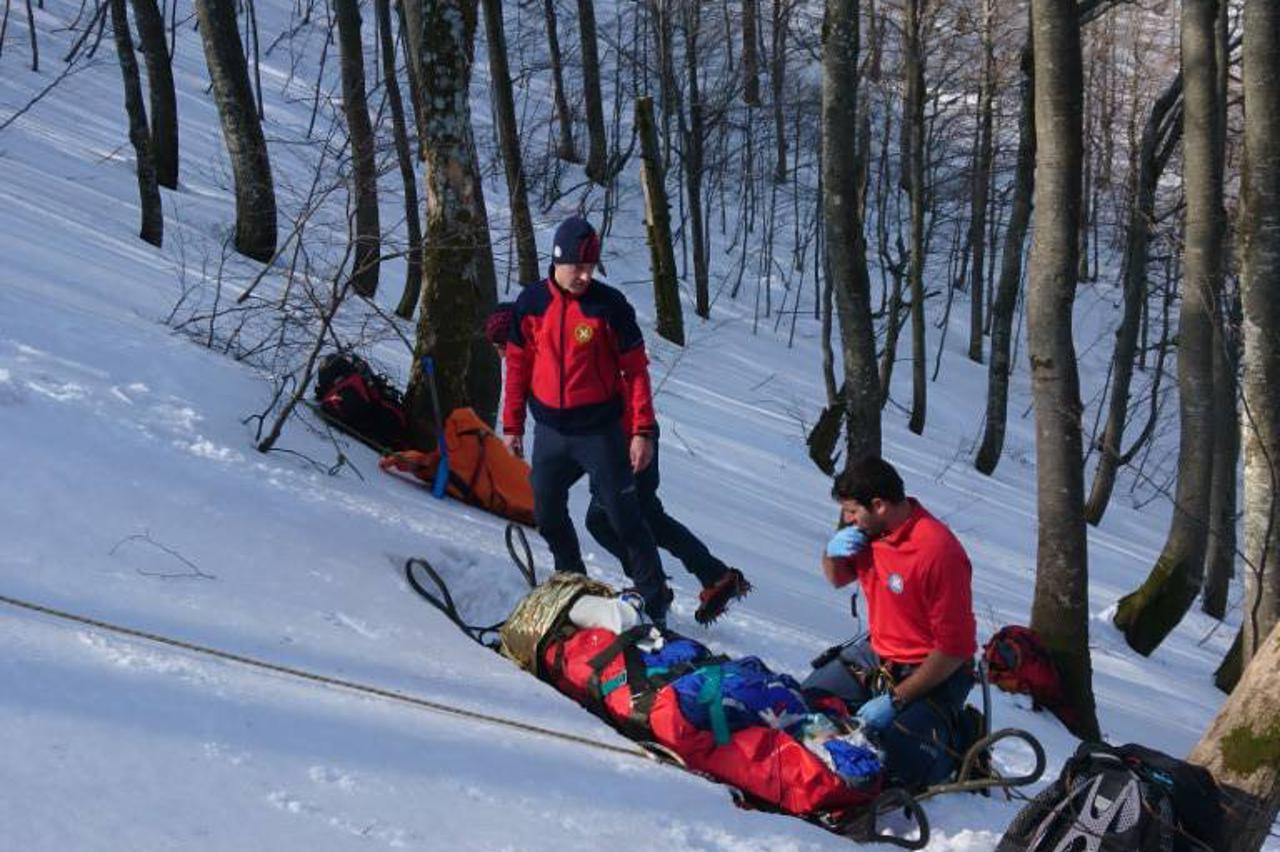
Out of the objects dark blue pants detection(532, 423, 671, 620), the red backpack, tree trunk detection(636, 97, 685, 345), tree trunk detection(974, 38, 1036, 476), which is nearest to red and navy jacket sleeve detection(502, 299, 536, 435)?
dark blue pants detection(532, 423, 671, 620)

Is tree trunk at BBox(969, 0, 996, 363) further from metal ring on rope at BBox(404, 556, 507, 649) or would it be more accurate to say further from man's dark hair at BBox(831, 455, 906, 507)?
metal ring on rope at BBox(404, 556, 507, 649)

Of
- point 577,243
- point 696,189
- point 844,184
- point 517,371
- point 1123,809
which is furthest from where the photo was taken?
point 696,189

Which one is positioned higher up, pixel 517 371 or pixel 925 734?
pixel 517 371

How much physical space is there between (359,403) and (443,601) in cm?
211

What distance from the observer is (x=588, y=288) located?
17.6 feet

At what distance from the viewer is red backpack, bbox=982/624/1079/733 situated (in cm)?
720

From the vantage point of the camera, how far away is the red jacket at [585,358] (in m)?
5.36

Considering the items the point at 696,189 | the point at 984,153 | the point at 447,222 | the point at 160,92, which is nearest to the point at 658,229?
the point at 696,189

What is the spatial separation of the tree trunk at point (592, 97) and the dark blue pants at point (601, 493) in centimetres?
1745

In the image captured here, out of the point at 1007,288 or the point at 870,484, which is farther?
the point at 1007,288

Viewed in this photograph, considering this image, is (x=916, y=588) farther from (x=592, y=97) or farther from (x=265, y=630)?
(x=592, y=97)

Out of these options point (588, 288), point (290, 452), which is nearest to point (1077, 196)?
point (588, 288)

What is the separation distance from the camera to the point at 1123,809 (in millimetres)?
3604

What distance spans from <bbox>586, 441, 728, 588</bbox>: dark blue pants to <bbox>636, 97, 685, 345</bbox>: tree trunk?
41.8ft
